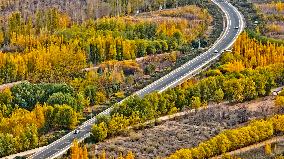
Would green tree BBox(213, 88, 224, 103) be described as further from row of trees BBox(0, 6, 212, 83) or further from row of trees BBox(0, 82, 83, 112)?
row of trees BBox(0, 6, 212, 83)

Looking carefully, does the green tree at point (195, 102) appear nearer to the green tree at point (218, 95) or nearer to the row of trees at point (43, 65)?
the green tree at point (218, 95)

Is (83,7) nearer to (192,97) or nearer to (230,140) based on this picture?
(192,97)

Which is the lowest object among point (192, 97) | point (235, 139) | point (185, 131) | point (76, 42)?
point (185, 131)

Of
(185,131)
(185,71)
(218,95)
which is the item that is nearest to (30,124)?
(185,131)

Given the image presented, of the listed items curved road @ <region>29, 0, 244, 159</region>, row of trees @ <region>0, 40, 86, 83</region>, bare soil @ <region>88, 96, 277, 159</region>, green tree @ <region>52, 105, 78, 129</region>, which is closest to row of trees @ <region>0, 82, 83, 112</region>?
green tree @ <region>52, 105, 78, 129</region>

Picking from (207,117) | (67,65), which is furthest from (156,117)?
(67,65)
